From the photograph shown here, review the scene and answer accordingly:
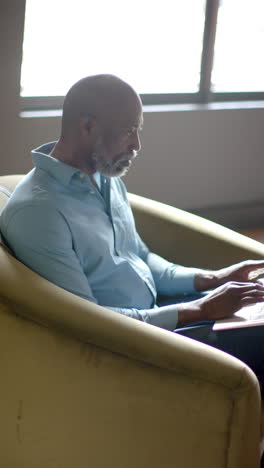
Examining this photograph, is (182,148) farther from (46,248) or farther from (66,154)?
(46,248)

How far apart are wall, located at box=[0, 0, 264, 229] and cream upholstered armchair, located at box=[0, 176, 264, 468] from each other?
154cm

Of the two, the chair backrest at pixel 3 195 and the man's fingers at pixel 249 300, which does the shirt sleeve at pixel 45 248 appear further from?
the man's fingers at pixel 249 300

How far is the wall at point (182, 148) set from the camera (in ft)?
10.5

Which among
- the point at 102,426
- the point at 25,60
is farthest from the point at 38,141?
the point at 102,426

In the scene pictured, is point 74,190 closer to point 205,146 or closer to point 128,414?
point 128,414

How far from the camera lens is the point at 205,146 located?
4102 mm

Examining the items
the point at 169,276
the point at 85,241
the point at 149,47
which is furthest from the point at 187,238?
the point at 149,47

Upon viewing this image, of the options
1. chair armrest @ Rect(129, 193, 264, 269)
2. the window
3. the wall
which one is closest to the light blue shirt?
chair armrest @ Rect(129, 193, 264, 269)

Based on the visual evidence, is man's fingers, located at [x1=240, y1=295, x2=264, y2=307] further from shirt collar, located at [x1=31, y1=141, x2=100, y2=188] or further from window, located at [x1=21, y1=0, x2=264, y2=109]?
window, located at [x1=21, y1=0, x2=264, y2=109]

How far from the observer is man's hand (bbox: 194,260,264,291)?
221 centimetres

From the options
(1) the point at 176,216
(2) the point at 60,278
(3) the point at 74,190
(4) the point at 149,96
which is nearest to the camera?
(2) the point at 60,278

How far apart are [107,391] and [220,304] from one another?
454 millimetres

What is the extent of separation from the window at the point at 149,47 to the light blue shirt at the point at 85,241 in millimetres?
1351

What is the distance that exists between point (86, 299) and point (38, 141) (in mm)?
1666
